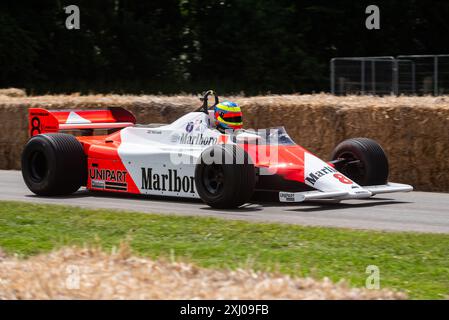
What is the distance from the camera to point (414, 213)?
35.9ft

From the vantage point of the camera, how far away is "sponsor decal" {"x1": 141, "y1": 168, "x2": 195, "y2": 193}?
11766mm

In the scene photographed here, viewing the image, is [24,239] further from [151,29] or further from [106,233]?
[151,29]

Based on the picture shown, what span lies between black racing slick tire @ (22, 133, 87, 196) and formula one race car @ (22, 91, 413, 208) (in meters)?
0.01

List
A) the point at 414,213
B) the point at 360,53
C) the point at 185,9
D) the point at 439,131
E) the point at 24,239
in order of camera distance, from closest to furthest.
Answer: the point at 24,239, the point at 414,213, the point at 439,131, the point at 360,53, the point at 185,9

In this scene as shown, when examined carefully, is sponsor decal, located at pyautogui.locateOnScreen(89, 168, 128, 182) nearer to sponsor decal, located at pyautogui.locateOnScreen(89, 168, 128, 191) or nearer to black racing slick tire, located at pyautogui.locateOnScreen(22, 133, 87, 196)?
sponsor decal, located at pyautogui.locateOnScreen(89, 168, 128, 191)

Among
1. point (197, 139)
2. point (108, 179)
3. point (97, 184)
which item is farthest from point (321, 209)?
point (97, 184)

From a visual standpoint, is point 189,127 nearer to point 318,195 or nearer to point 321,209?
point 321,209

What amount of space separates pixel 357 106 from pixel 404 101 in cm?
67

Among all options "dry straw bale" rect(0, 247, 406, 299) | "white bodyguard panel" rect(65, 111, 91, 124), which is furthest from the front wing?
"dry straw bale" rect(0, 247, 406, 299)

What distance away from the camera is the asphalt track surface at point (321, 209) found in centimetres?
1016

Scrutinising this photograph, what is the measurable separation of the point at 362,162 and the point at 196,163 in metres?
2.13

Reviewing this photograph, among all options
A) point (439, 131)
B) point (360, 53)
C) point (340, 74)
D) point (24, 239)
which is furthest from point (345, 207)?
point (360, 53)

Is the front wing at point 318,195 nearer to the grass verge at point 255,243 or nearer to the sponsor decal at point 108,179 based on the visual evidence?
the grass verge at point 255,243

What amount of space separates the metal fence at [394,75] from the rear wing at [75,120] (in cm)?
734
